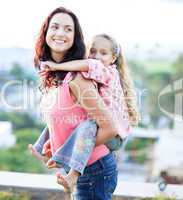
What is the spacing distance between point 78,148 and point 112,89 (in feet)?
0.75

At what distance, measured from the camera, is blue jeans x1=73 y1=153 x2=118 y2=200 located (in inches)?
54.0

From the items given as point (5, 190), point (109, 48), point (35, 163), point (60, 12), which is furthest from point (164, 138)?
point (60, 12)

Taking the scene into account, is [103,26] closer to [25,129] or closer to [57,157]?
[25,129]

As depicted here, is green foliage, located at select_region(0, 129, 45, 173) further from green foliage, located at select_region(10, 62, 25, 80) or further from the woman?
the woman

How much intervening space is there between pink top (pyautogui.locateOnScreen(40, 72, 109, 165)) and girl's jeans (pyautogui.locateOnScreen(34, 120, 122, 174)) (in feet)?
0.07

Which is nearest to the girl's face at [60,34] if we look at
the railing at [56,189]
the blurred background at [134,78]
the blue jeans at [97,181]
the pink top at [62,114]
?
the pink top at [62,114]

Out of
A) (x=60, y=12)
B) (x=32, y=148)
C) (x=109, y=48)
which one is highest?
(x=60, y=12)

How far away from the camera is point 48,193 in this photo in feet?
7.73

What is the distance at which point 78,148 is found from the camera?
1365 mm

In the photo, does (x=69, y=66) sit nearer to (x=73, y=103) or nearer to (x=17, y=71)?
(x=73, y=103)

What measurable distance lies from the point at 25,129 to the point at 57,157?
161cm

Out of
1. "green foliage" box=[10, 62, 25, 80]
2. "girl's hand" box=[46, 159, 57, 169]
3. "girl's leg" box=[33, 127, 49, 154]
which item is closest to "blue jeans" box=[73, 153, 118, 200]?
"girl's hand" box=[46, 159, 57, 169]

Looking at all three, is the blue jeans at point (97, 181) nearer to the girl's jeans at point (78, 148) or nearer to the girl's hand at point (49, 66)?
the girl's jeans at point (78, 148)

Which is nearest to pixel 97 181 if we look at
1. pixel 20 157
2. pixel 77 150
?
pixel 77 150
